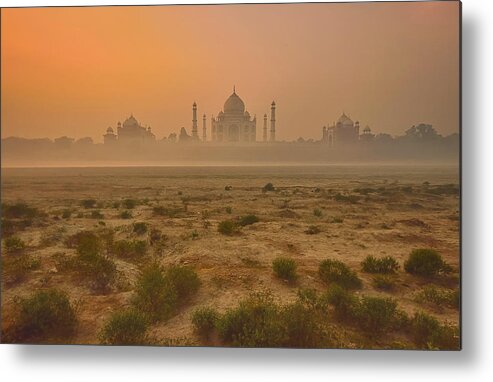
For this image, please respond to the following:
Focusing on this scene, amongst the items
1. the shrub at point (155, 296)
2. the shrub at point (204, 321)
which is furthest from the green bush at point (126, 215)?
the shrub at point (204, 321)

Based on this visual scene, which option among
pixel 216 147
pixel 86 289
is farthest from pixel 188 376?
pixel 216 147

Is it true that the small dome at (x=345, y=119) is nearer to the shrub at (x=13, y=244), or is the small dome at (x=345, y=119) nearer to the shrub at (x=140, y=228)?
the shrub at (x=140, y=228)

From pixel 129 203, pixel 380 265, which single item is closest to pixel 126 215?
pixel 129 203

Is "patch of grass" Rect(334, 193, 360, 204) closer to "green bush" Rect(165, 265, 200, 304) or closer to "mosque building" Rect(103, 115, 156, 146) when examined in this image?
"green bush" Rect(165, 265, 200, 304)

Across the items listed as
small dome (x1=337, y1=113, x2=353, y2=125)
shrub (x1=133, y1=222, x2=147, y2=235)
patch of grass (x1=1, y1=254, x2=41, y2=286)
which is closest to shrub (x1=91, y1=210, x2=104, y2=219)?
shrub (x1=133, y1=222, x2=147, y2=235)

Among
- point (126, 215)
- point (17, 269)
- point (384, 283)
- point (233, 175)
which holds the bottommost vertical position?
point (384, 283)

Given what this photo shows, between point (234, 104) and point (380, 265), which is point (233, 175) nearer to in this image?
point (234, 104)
